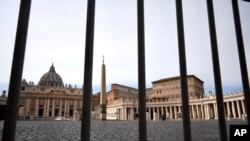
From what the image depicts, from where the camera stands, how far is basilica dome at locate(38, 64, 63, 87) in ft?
533

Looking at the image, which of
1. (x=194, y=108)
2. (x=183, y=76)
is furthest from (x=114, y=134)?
(x=194, y=108)

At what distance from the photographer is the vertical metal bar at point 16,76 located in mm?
5297

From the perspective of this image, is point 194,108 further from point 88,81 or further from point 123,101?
point 88,81

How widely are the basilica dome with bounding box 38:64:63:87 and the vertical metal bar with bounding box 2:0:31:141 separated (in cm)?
16415

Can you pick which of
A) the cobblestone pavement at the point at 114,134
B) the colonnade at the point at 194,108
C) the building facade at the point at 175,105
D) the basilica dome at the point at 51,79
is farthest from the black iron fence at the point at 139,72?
the basilica dome at the point at 51,79

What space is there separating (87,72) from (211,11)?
509cm

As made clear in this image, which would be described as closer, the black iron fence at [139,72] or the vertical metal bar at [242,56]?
the black iron fence at [139,72]

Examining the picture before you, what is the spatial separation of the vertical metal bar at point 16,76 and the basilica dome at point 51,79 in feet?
539

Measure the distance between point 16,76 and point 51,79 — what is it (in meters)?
169

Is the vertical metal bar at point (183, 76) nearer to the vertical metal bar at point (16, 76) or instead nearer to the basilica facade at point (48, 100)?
the vertical metal bar at point (16, 76)

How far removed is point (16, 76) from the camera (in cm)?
545

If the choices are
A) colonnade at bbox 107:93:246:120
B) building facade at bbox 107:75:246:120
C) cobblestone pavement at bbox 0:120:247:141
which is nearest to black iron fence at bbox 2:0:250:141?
cobblestone pavement at bbox 0:120:247:141

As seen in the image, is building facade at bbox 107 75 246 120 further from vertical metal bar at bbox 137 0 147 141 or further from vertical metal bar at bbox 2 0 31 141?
vertical metal bar at bbox 2 0 31 141

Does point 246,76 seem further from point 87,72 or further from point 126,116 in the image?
point 126,116
